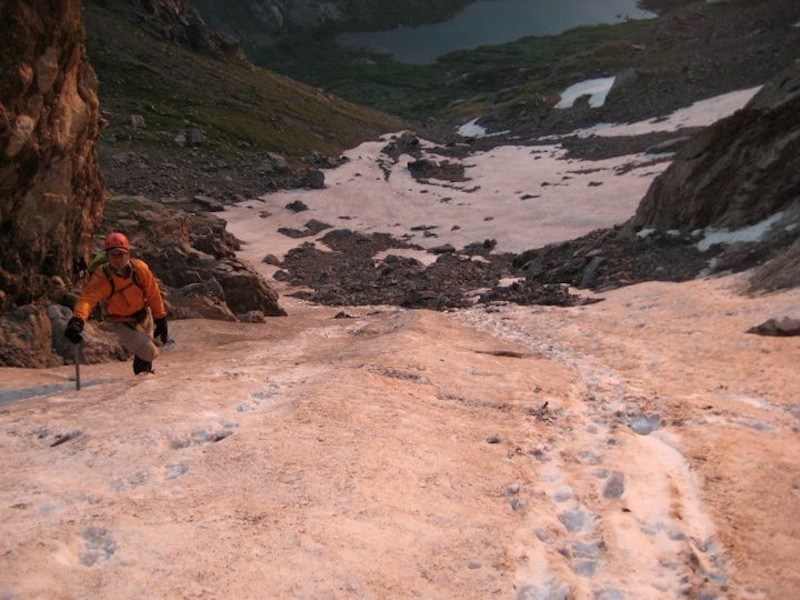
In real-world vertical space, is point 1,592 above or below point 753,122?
below

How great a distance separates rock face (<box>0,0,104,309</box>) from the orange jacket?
199 inches

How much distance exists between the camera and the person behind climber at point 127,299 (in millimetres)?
12484

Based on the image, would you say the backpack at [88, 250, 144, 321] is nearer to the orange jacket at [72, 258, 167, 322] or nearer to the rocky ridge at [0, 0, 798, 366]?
the orange jacket at [72, 258, 167, 322]

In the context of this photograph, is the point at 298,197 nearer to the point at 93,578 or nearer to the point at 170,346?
the point at 170,346

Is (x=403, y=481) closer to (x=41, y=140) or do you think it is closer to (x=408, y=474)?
(x=408, y=474)

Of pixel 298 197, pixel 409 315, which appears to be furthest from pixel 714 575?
pixel 298 197

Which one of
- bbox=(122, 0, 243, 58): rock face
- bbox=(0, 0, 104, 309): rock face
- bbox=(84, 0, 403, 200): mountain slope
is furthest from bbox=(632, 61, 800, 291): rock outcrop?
bbox=(122, 0, 243, 58): rock face

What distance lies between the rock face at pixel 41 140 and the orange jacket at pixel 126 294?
16.6 feet

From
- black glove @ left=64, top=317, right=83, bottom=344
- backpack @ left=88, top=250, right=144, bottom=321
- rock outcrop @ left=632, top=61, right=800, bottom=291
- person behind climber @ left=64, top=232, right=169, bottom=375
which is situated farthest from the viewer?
rock outcrop @ left=632, top=61, right=800, bottom=291

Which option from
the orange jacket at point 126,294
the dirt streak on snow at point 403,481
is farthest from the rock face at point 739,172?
the orange jacket at point 126,294

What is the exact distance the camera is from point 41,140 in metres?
16.9

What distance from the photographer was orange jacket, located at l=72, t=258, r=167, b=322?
12758mm

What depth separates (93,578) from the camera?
5965mm

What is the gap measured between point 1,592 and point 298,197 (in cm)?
6968
